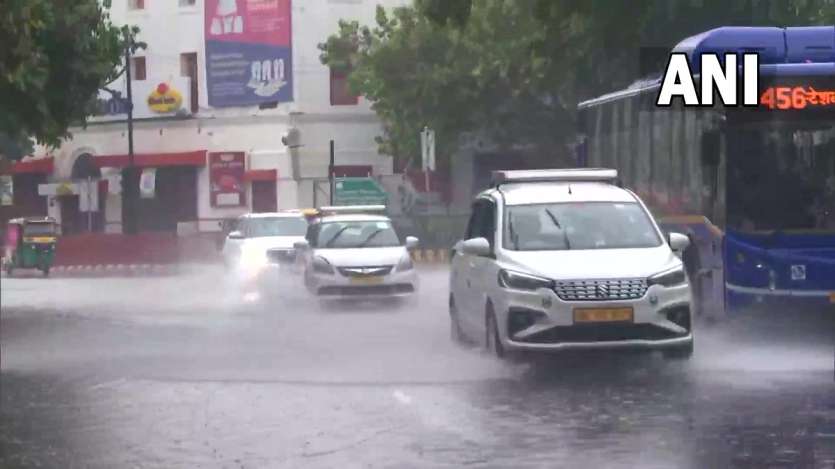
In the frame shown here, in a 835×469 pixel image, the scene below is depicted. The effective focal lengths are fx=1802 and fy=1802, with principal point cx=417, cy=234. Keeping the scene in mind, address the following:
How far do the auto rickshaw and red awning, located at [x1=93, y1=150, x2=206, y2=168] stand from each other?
9.41 m

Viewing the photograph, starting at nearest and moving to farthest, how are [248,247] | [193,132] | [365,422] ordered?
[365,422] → [248,247] → [193,132]

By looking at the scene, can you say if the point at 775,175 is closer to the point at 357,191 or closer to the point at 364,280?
the point at 364,280

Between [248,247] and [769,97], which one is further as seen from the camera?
[248,247]

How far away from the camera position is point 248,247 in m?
36.0

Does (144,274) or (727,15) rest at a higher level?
(727,15)

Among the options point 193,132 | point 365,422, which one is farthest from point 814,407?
point 193,132

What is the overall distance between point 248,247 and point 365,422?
74.2 feet

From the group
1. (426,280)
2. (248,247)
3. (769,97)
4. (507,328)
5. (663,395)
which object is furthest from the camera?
(426,280)

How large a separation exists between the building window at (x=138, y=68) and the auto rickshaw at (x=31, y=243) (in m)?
11.6

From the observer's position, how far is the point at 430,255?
5372 centimetres

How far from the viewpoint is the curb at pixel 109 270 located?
5021 centimetres

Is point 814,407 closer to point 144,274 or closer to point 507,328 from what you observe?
point 507,328

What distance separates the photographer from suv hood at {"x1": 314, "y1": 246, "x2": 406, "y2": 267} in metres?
28.3

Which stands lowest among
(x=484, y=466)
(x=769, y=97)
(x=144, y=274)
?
(x=144, y=274)
